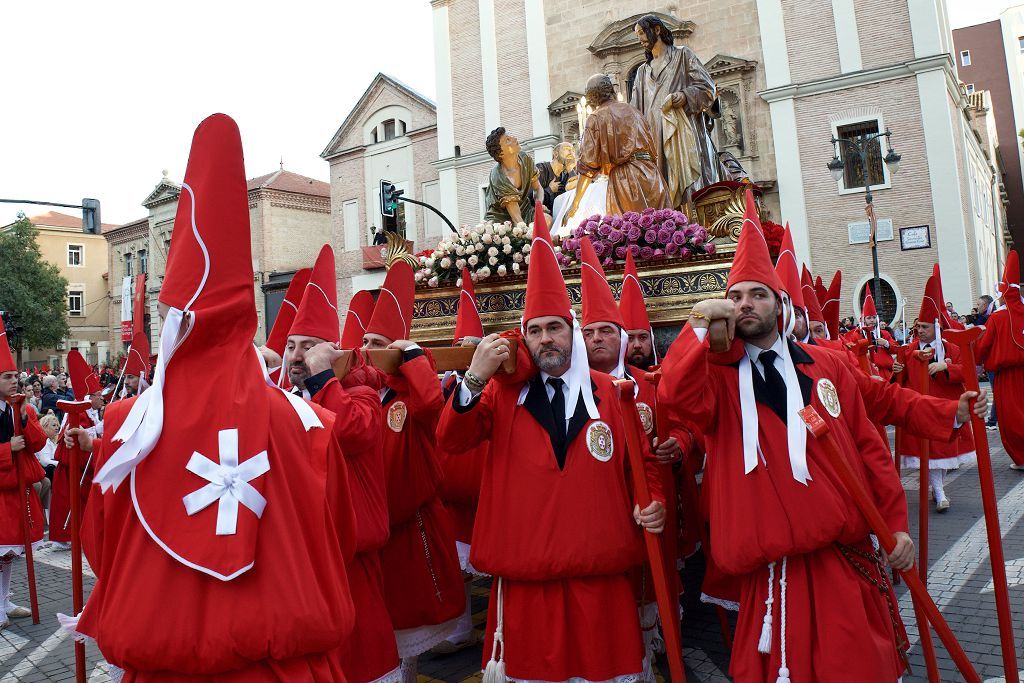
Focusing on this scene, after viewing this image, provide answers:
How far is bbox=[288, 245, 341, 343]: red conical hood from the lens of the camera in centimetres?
352

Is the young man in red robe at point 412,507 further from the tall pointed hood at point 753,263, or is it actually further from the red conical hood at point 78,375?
the red conical hood at point 78,375

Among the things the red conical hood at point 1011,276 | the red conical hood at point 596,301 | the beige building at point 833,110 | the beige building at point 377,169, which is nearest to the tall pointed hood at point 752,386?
the red conical hood at point 596,301

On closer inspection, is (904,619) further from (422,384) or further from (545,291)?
(422,384)

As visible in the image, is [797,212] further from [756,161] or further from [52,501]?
[52,501]

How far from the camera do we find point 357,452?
3391mm

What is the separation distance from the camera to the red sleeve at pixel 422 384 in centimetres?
363

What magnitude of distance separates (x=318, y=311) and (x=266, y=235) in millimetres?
32453

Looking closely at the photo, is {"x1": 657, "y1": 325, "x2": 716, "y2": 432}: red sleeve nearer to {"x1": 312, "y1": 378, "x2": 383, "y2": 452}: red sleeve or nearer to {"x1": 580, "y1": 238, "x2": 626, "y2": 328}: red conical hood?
{"x1": 580, "y1": 238, "x2": 626, "y2": 328}: red conical hood

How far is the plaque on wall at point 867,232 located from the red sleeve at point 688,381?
1964 centimetres

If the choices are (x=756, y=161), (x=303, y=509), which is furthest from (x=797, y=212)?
(x=303, y=509)

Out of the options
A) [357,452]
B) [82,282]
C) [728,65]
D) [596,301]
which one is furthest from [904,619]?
[82,282]

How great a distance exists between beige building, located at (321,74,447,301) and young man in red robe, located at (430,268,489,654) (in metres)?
23.9

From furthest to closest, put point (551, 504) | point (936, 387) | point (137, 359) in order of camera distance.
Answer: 1. point (936, 387)
2. point (137, 359)
3. point (551, 504)

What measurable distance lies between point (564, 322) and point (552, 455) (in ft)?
2.12
